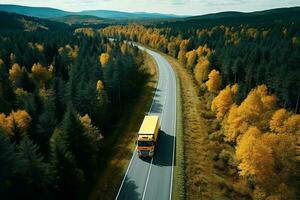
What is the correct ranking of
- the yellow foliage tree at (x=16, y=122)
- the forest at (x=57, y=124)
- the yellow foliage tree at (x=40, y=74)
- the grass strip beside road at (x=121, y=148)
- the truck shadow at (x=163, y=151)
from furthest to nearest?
1. the yellow foliage tree at (x=40, y=74)
2. the yellow foliage tree at (x=16, y=122)
3. the truck shadow at (x=163, y=151)
4. the grass strip beside road at (x=121, y=148)
5. the forest at (x=57, y=124)

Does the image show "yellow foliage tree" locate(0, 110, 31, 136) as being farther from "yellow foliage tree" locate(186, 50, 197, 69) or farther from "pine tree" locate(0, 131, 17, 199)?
"yellow foliage tree" locate(186, 50, 197, 69)

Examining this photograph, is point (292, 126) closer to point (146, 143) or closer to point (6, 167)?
point (146, 143)

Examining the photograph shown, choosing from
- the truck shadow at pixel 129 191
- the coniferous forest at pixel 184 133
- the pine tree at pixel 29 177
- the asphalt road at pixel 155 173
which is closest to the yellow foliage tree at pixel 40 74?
the coniferous forest at pixel 184 133

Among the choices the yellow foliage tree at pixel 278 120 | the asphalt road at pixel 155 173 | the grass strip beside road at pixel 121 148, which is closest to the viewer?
the asphalt road at pixel 155 173

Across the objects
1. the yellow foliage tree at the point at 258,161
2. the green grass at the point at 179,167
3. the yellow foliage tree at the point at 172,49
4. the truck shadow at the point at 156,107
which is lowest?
the green grass at the point at 179,167

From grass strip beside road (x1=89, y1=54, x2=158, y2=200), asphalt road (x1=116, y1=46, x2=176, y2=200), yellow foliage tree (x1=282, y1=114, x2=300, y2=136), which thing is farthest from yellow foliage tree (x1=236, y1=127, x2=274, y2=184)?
grass strip beside road (x1=89, y1=54, x2=158, y2=200)

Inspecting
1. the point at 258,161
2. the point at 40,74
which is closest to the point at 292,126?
the point at 258,161

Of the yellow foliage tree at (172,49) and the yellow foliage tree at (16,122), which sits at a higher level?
the yellow foliage tree at (172,49)

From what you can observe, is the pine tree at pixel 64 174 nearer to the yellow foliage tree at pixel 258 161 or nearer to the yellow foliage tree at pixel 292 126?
the yellow foliage tree at pixel 258 161
